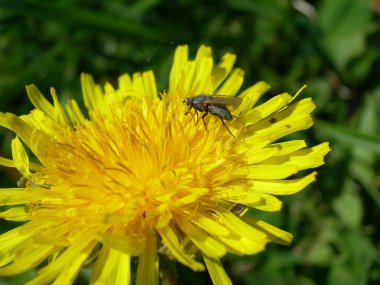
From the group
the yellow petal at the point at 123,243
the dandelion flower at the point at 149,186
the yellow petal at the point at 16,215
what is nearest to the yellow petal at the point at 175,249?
the dandelion flower at the point at 149,186

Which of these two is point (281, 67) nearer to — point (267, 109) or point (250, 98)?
point (250, 98)

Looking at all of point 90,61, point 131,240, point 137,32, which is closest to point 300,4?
point 137,32

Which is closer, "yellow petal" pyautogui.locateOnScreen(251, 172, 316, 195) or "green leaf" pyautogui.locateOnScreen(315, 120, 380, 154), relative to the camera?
"yellow petal" pyautogui.locateOnScreen(251, 172, 316, 195)

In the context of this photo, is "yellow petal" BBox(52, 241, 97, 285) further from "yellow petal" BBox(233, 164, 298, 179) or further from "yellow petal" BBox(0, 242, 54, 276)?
"yellow petal" BBox(233, 164, 298, 179)

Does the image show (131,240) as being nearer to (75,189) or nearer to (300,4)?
(75,189)

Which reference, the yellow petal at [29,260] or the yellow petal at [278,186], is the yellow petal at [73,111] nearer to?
the yellow petal at [29,260]

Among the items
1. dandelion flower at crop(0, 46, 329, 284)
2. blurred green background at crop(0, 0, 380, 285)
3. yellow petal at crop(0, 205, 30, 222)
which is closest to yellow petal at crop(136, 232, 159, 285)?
dandelion flower at crop(0, 46, 329, 284)

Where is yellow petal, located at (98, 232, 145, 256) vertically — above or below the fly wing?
below
